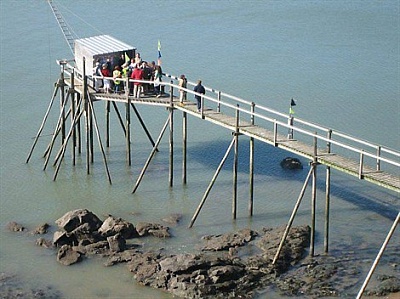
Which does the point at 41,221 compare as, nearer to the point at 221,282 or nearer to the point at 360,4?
the point at 221,282

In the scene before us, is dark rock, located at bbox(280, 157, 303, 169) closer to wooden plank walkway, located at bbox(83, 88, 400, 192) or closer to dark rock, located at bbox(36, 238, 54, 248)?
wooden plank walkway, located at bbox(83, 88, 400, 192)

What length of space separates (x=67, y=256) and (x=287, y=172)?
10115 mm

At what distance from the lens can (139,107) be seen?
4400 cm

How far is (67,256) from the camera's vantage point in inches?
1138

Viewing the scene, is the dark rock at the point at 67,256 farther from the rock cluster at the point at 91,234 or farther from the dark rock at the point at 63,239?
the dark rock at the point at 63,239

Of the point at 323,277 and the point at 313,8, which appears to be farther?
the point at 313,8

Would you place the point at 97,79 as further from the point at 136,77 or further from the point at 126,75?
the point at 136,77

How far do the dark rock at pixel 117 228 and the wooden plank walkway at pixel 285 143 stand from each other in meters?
4.33

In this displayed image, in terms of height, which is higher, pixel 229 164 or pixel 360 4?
pixel 360 4

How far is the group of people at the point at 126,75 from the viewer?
34812 millimetres

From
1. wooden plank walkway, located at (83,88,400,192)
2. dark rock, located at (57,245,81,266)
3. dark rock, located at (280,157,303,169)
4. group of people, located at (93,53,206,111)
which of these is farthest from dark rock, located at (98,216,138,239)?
dark rock, located at (280,157,303,169)

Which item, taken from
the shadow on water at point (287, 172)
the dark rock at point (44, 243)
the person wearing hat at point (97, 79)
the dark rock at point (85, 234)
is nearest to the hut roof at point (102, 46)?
the person wearing hat at point (97, 79)

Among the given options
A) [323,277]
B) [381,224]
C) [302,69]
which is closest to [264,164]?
[381,224]

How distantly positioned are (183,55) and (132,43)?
12.0ft
